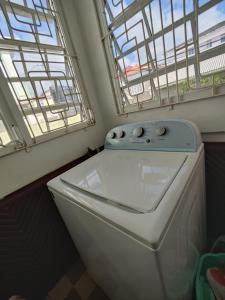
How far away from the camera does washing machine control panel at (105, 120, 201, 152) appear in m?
0.92

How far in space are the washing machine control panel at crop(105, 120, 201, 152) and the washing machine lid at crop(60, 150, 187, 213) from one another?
0.21 feet

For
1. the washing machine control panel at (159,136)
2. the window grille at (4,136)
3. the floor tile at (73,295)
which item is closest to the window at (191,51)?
the washing machine control panel at (159,136)

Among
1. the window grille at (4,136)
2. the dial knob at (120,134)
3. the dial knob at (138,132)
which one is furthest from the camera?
the dial knob at (120,134)

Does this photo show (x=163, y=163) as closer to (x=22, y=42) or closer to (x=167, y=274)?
(x=167, y=274)

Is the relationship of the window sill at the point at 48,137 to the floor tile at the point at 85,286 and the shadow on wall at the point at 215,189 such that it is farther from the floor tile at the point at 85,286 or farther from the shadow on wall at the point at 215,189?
the floor tile at the point at 85,286

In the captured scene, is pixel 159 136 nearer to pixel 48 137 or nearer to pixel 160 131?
pixel 160 131

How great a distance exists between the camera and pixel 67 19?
4.37 ft

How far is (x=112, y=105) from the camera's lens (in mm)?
1528

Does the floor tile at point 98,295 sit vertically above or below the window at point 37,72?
below

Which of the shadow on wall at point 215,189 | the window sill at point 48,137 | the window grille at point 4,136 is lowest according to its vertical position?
the shadow on wall at point 215,189

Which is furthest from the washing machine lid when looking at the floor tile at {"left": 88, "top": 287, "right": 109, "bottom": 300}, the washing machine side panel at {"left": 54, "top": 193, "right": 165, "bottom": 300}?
the floor tile at {"left": 88, "top": 287, "right": 109, "bottom": 300}

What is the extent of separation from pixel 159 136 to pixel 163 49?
0.62 m

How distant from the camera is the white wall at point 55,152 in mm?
1029

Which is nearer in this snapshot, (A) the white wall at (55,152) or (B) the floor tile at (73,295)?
(A) the white wall at (55,152)
